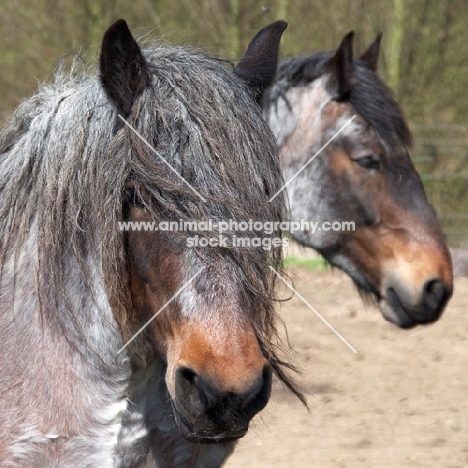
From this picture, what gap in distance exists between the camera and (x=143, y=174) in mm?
2109

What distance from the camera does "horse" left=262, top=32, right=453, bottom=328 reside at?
4.14m

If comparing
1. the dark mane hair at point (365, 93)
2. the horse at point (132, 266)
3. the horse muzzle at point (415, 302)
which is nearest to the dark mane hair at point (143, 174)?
the horse at point (132, 266)

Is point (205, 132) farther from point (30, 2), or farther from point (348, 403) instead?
point (30, 2)

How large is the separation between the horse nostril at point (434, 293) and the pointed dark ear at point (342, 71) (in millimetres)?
1249

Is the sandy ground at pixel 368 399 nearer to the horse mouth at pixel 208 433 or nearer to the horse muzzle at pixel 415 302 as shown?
the horse muzzle at pixel 415 302

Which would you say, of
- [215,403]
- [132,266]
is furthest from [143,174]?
[215,403]

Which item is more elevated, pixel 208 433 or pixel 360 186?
pixel 208 433

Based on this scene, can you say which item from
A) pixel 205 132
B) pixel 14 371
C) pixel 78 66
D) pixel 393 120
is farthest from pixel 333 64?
pixel 14 371

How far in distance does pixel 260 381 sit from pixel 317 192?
2.71 metres

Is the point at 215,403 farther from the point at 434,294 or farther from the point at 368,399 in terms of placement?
the point at 368,399

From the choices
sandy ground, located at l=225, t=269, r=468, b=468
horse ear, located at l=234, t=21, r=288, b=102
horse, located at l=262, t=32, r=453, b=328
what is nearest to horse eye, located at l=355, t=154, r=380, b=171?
horse, located at l=262, t=32, r=453, b=328

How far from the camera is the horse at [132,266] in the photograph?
203 cm

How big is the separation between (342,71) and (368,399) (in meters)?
2.13

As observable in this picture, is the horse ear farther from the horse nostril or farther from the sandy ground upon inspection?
the horse nostril
